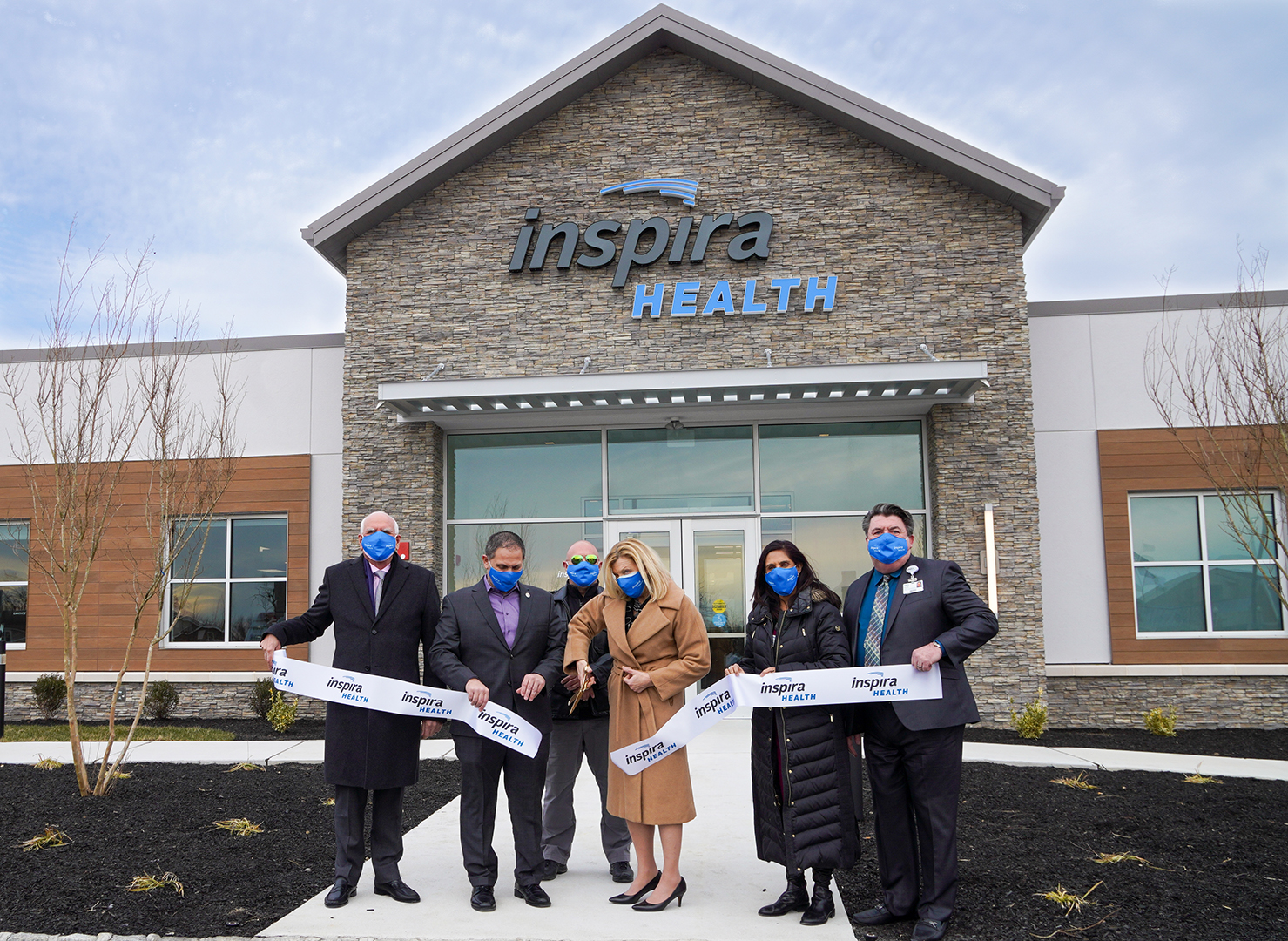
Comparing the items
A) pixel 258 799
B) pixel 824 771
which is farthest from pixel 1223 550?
Result: pixel 258 799

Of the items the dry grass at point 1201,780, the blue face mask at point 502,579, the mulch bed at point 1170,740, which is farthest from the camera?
the mulch bed at point 1170,740

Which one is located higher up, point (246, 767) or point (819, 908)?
point (819, 908)

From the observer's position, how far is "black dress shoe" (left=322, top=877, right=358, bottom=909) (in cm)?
509

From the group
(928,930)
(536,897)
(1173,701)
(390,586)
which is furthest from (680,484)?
(928,930)

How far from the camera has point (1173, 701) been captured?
1222cm

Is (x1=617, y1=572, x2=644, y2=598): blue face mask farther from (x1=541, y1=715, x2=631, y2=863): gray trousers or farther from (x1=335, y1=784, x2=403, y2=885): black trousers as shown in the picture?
(x1=335, y1=784, x2=403, y2=885): black trousers

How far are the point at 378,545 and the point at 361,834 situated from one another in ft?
5.25

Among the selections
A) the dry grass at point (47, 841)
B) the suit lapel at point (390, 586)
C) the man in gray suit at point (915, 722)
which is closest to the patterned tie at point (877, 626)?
the man in gray suit at point (915, 722)

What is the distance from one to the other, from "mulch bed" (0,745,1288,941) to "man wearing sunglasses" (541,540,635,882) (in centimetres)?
132

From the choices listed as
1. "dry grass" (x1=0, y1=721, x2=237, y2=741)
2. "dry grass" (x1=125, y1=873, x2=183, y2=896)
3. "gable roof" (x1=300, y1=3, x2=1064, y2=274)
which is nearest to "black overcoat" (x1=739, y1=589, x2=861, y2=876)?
"dry grass" (x1=125, y1=873, x2=183, y2=896)

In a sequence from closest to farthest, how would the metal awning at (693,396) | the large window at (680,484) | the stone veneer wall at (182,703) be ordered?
the metal awning at (693,396) < the large window at (680,484) < the stone veneer wall at (182,703)

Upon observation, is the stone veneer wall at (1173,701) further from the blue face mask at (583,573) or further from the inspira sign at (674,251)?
the blue face mask at (583,573)

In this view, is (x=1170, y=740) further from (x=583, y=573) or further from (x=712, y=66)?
(x=712, y=66)

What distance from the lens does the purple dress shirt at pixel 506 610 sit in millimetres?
5418
